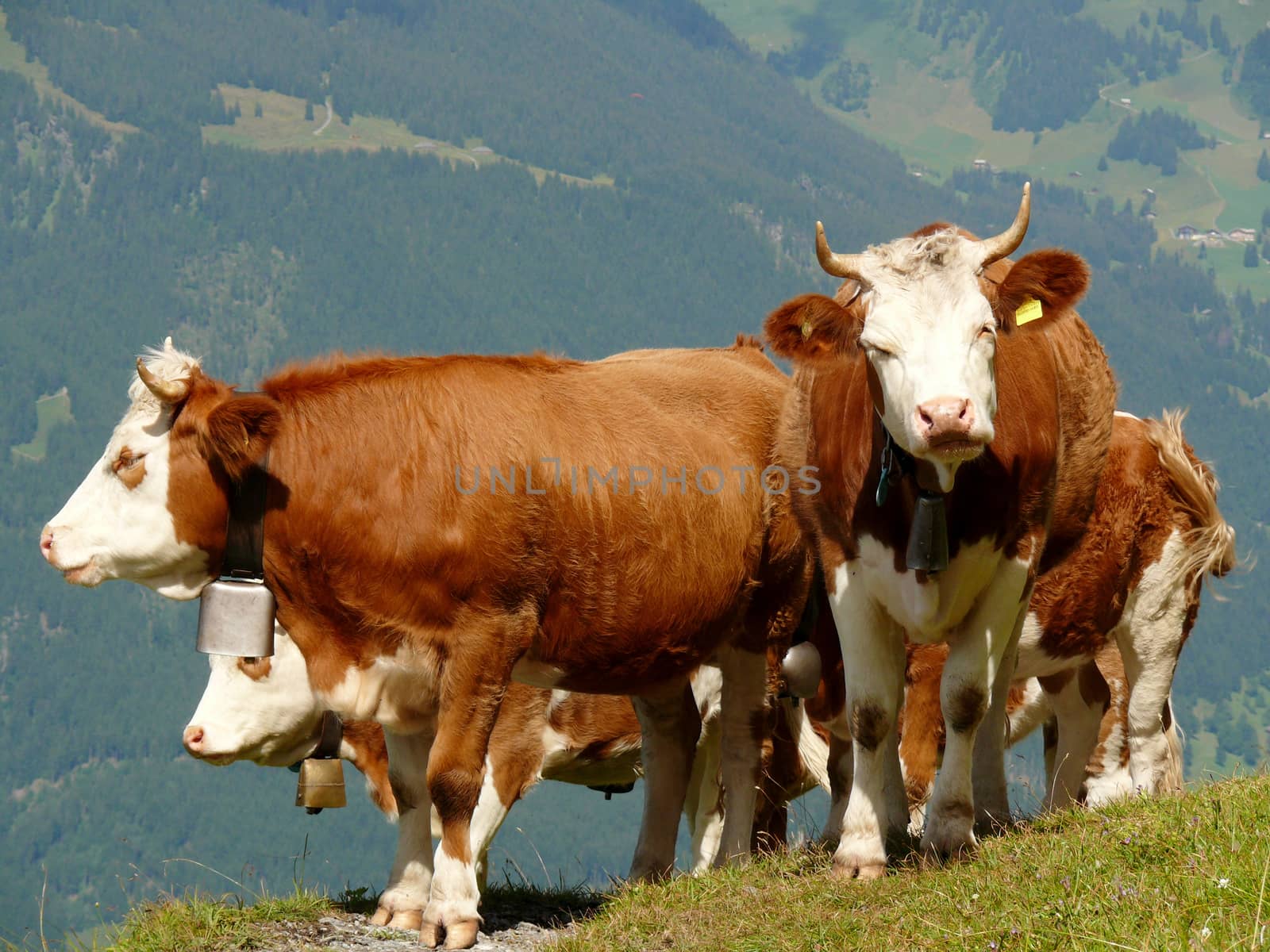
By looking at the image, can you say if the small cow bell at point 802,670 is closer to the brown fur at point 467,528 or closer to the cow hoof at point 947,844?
the brown fur at point 467,528

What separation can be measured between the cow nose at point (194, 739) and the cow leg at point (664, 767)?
2.92 m

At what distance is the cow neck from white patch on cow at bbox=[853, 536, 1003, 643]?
11 cm

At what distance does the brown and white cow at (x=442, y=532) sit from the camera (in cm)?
835

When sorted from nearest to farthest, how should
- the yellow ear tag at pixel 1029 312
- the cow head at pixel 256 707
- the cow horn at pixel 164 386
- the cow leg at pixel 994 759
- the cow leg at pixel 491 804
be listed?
the yellow ear tag at pixel 1029 312, the cow horn at pixel 164 386, the cow leg at pixel 994 759, the cow leg at pixel 491 804, the cow head at pixel 256 707

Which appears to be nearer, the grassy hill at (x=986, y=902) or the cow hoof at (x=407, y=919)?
the grassy hill at (x=986, y=902)

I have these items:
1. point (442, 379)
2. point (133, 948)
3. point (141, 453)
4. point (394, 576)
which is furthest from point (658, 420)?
point (133, 948)

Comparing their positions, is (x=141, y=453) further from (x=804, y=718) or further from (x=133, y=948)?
(x=804, y=718)

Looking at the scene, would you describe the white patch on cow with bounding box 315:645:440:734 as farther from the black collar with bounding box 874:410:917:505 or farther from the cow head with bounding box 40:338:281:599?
the black collar with bounding box 874:410:917:505

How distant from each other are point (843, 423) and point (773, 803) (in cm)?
364

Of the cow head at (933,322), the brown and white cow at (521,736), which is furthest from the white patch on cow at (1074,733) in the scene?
the cow head at (933,322)

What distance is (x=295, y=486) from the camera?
28.1 ft

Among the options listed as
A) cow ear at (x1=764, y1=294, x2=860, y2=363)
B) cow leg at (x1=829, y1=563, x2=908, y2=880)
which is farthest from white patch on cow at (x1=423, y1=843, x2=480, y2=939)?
cow ear at (x1=764, y1=294, x2=860, y2=363)

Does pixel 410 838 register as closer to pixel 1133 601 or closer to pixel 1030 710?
pixel 1133 601

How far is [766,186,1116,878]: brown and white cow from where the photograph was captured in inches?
313
